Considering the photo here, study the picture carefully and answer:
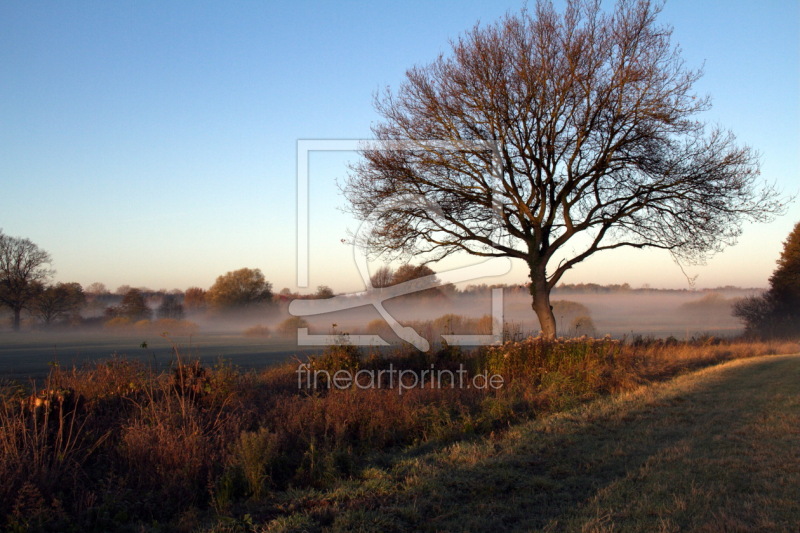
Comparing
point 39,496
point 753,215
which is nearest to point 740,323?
point 753,215

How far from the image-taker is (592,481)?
543 cm

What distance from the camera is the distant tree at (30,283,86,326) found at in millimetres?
20188

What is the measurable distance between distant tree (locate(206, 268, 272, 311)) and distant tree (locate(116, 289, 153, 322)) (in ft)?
8.06

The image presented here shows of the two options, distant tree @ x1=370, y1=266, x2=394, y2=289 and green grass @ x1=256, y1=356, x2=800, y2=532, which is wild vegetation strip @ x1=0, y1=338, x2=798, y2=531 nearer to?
green grass @ x1=256, y1=356, x2=800, y2=532

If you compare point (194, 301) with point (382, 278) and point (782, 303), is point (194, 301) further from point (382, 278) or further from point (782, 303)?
point (782, 303)

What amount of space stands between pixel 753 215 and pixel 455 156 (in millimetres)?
8922

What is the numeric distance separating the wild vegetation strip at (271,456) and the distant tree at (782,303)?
33617 millimetres

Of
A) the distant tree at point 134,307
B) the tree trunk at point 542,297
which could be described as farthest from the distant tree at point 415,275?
the distant tree at point 134,307

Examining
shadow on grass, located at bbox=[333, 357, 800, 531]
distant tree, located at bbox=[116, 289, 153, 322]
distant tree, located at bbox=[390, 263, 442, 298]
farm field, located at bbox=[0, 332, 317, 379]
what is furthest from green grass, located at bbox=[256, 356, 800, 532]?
distant tree, located at bbox=[116, 289, 153, 322]

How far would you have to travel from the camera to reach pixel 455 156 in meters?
15.6

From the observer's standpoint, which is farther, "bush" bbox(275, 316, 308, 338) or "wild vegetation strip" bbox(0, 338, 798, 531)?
"bush" bbox(275, 316, 308, 338)

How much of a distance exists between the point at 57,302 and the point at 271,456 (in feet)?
61.7

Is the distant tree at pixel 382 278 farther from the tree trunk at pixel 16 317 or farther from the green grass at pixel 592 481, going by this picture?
the tree trunk at pixel 16 317

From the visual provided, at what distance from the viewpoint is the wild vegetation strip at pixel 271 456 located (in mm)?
4527
